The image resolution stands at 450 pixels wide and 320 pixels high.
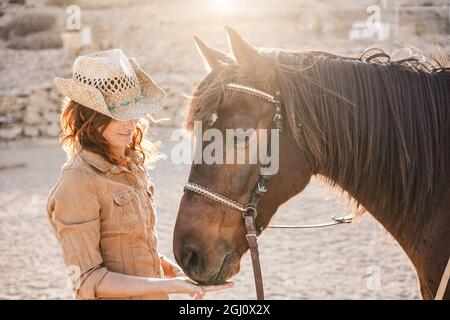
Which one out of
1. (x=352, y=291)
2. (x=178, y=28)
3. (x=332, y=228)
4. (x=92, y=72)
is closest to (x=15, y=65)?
(x=178, y=28)

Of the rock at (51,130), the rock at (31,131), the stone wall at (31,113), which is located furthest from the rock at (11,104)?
the rock at (51,130)

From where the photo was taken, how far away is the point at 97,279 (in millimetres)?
1882

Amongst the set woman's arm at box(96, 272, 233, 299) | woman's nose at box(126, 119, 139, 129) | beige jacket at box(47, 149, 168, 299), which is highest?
woman's nose at box(126, 119, 139, 129)

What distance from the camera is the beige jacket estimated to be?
190 centimetres

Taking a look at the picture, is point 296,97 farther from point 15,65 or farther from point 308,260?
point 15,65

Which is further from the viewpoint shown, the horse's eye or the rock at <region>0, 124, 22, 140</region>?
the rock at <region>0, 124, 22, 140</region>

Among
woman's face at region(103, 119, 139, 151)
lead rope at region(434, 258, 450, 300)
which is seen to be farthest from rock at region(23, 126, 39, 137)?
lead rope at region(434, 258, 450, 300)

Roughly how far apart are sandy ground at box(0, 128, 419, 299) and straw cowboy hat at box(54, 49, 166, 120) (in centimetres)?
219

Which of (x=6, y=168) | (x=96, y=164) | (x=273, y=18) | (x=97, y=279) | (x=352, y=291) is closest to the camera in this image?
(x=97, y=279)

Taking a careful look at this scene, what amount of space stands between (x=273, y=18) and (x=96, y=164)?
25275 mm

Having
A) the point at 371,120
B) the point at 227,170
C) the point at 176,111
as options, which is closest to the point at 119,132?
the point at 227,170

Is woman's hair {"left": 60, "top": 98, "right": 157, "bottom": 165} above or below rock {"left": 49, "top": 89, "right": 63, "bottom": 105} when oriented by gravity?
above

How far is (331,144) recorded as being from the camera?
2.06 m

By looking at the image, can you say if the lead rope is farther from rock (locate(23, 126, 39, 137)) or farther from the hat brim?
rock (locate(23, 126, 39, 137))
